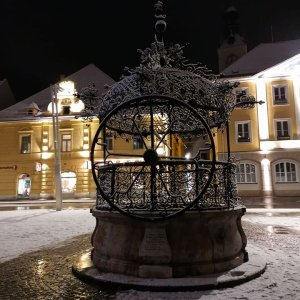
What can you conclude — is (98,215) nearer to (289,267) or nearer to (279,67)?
(289,267)

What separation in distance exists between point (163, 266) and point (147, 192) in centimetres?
139

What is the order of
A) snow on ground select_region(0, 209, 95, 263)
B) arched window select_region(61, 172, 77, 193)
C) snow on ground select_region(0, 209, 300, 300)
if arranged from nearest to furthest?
snow on ground select_region(0, 209, 300, 300)
snow on ground select_region(0, 209, 95, 263)
arched window select_region(61, 172, 77, 193)

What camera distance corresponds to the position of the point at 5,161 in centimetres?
3444

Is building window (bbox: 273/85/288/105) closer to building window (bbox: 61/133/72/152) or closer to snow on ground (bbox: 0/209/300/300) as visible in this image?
snow on ground (bbox: 0/209/300/300)

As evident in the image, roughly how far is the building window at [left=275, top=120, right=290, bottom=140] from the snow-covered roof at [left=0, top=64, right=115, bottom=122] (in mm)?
16696

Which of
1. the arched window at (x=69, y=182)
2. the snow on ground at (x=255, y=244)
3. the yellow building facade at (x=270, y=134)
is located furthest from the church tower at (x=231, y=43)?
the snow on ground at (x=255, y=244)

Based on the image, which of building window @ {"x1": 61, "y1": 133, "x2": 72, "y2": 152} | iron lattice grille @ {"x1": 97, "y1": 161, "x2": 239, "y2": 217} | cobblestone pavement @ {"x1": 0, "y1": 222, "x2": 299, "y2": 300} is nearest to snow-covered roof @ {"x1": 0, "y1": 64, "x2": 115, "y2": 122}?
building window @ {"x1": 61, "y1": 133, "x2": 72, "y2": 152}

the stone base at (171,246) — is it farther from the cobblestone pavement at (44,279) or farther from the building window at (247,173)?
the building window at (247,173)

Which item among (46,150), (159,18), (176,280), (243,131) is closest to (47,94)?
(46,150)

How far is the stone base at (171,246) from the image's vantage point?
550cm

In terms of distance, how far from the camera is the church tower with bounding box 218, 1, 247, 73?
59875 mm

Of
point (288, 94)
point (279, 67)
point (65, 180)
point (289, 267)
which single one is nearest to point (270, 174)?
point (288, 94)

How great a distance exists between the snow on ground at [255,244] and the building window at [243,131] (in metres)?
16.4

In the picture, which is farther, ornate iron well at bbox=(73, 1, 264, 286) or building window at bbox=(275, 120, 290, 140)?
building window at bbox=(275, 120, 290, 140)
